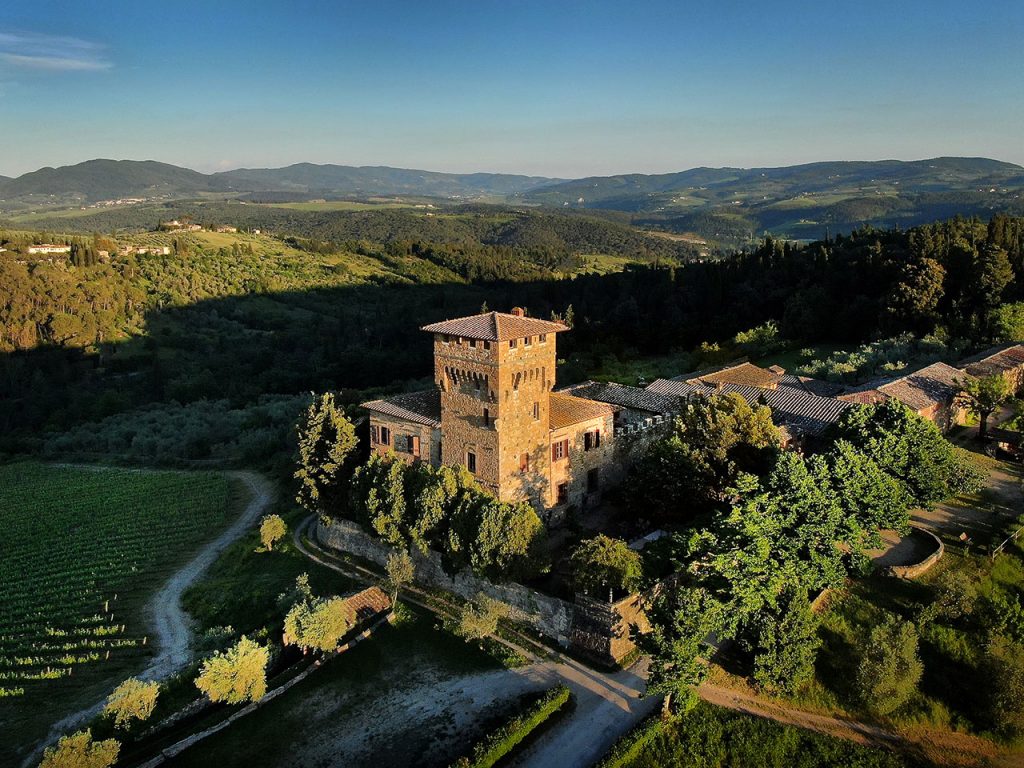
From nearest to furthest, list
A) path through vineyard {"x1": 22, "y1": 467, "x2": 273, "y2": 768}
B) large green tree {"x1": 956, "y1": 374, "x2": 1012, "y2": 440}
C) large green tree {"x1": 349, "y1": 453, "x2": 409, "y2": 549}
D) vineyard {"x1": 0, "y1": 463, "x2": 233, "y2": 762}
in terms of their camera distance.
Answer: path through vineyard {"x1": 22, "y1": 467, "x2": 273, "y2": 768}, vineyard {"x1": 0, "y1": 463, "x2": 233, "y2": 762}, large green tree {"x1": 349, "y1": 453, "x2": 409, "y2": 549}, large green tree {"x1": 956, "y1": 374, "x2": 1012, "y2": 440}

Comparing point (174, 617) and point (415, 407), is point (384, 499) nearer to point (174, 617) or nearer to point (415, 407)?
point (415, 407)

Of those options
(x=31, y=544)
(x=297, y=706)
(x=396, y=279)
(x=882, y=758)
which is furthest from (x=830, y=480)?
(x=396, y=279)

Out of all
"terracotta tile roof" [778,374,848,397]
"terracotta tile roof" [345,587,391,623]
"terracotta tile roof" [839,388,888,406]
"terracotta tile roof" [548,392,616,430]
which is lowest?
"terracotta tile roof" [345,587,391,623]

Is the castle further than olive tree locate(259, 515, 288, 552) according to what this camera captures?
No

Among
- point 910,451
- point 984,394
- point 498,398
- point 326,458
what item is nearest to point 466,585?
point 498,398

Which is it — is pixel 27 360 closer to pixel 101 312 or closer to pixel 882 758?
pixel 101 312

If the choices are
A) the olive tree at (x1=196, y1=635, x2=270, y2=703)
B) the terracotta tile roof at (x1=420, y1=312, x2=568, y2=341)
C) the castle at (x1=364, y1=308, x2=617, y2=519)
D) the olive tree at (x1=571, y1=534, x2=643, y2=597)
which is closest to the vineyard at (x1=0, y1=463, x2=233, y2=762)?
the olive tree at (x1=196, y1=635, x2=270, y2=703)

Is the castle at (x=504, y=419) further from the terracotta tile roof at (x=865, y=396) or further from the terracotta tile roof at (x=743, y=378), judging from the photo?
the terracotta tile roof at (x=865, y=396)

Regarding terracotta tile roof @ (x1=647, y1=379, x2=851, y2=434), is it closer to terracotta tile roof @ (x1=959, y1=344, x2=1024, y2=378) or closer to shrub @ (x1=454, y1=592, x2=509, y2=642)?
terracotta tile roof @ (x1=959, y1=344, x2=1024, y2=378)

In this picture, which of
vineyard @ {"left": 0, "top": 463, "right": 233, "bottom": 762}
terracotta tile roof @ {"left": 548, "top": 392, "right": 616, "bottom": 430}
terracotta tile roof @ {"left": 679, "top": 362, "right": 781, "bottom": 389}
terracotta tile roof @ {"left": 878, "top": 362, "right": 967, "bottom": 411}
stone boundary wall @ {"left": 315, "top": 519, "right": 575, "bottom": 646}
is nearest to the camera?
stone boundary wall @ {"left": 315, "top": 519, "right": 575, "bottom": 646}
